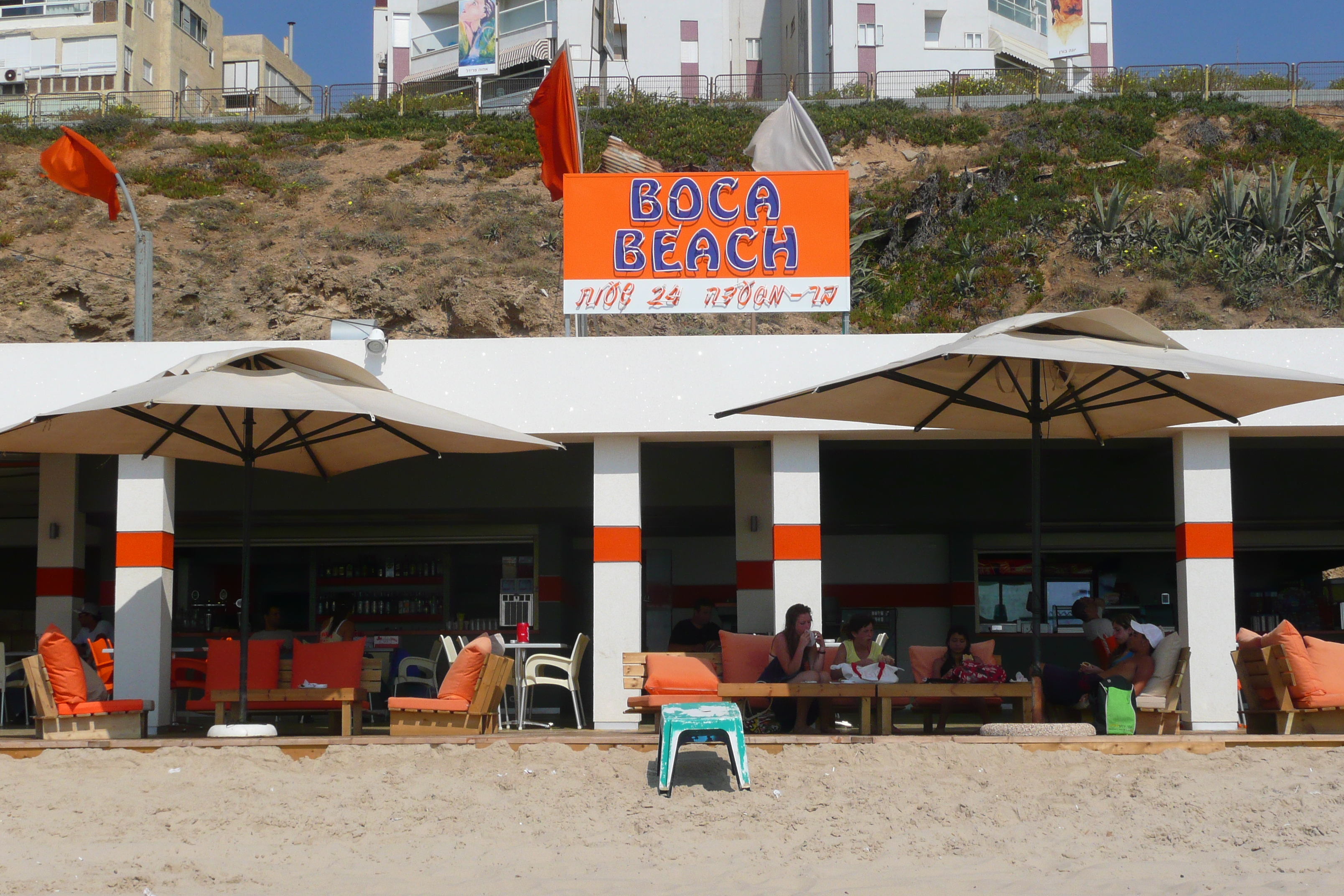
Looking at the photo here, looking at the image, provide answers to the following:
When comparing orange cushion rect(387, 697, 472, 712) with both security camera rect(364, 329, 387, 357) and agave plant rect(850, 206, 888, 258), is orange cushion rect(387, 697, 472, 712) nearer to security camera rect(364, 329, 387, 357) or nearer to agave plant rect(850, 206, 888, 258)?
security camera rect(364, 329, 387, 357)

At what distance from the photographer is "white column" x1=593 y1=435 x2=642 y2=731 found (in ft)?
33.3

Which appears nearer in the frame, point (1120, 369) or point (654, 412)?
point (1120, 369)

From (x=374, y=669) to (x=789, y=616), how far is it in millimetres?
3036

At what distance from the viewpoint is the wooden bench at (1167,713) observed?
25.8ft

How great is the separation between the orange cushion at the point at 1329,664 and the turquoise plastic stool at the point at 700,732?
3539mm

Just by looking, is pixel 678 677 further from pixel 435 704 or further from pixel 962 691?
pixel 962 691

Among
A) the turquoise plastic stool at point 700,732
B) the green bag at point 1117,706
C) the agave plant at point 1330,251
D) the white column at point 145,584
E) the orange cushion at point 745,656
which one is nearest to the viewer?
the turquoise plastic stool at point 700,732

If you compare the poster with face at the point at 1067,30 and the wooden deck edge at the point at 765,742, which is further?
the poster with face at the point at 1067,30

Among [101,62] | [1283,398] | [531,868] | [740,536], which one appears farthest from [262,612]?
[101,62]

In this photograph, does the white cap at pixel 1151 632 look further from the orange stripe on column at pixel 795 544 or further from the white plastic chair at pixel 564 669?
the white plastic chair at pixel 564 669

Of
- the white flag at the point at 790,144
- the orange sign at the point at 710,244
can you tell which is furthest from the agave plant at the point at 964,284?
the orange sign at the point at 710,244

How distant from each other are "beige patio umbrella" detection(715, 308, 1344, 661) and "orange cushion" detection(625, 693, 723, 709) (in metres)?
1.96

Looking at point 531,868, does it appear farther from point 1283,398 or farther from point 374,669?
point 1283,398

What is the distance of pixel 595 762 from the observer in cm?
684
